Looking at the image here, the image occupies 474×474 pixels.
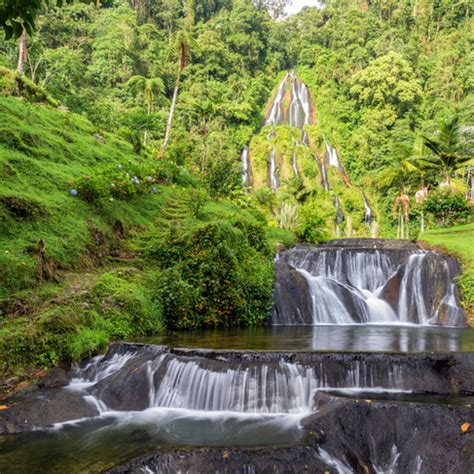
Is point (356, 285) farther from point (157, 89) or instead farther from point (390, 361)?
point (157, 89)

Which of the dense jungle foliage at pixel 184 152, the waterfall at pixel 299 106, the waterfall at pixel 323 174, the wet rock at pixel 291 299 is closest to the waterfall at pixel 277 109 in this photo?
the waterfall at pixel 299 106

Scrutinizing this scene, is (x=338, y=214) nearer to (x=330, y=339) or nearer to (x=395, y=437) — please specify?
(x=330, y=339)

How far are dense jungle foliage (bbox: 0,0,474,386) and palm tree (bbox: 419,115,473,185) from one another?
10 centimetres

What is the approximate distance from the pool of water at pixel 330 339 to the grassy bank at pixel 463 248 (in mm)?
1440

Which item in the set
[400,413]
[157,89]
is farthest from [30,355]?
[157,89]

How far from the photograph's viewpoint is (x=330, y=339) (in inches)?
343

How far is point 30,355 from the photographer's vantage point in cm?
673

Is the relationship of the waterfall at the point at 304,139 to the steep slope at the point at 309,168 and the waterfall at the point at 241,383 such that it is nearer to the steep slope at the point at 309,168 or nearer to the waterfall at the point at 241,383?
the steep slope at the point at 309,168

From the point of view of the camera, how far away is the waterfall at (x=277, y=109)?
51.7 metres

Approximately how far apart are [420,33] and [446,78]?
45.6ft

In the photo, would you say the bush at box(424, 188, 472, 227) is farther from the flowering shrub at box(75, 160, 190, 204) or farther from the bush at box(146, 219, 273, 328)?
the flowering shrub at box(75, 160, 190, 204)

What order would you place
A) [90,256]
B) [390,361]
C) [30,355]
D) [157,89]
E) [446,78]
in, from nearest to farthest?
[390,361] → [30,355] → [90,256] → [157,89] → [446,78]

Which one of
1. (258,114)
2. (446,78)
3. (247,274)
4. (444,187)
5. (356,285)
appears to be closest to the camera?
(247,274)

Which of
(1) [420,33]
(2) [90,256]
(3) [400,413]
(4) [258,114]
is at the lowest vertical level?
(3) [400,413]
